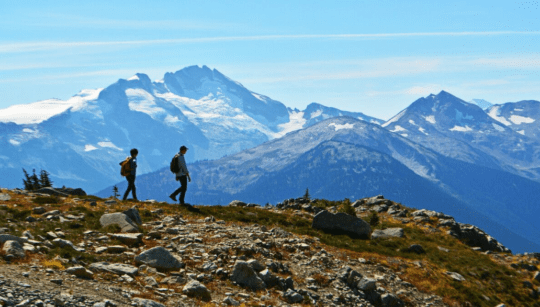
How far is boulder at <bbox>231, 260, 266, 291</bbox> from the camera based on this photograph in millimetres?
20609

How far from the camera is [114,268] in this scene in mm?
18859

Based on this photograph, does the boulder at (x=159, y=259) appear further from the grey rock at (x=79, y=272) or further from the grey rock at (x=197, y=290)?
the grey rock at (x=79, y=272)

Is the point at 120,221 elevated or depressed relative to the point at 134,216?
depressed

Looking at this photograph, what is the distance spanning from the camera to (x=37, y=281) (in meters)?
16.0

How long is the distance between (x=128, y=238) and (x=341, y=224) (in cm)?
1645

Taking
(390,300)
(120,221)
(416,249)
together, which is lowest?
(390,300)

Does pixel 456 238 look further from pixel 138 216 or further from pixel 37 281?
pixel 37 281

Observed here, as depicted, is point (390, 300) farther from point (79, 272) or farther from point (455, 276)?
point (79, 272)

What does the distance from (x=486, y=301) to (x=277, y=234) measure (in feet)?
38.8

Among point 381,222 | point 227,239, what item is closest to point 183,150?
point 227,239

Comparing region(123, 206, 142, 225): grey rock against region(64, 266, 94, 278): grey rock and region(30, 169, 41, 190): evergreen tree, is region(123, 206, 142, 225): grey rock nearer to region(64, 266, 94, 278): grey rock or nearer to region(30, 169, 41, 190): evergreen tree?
region(64, 266, 94, 278): grey rock

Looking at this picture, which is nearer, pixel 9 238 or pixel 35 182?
pixel 9 238

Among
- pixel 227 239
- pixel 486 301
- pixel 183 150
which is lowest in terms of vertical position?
pixel 486 301

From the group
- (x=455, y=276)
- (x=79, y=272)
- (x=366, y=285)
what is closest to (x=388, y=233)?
(x=455, y=276)
